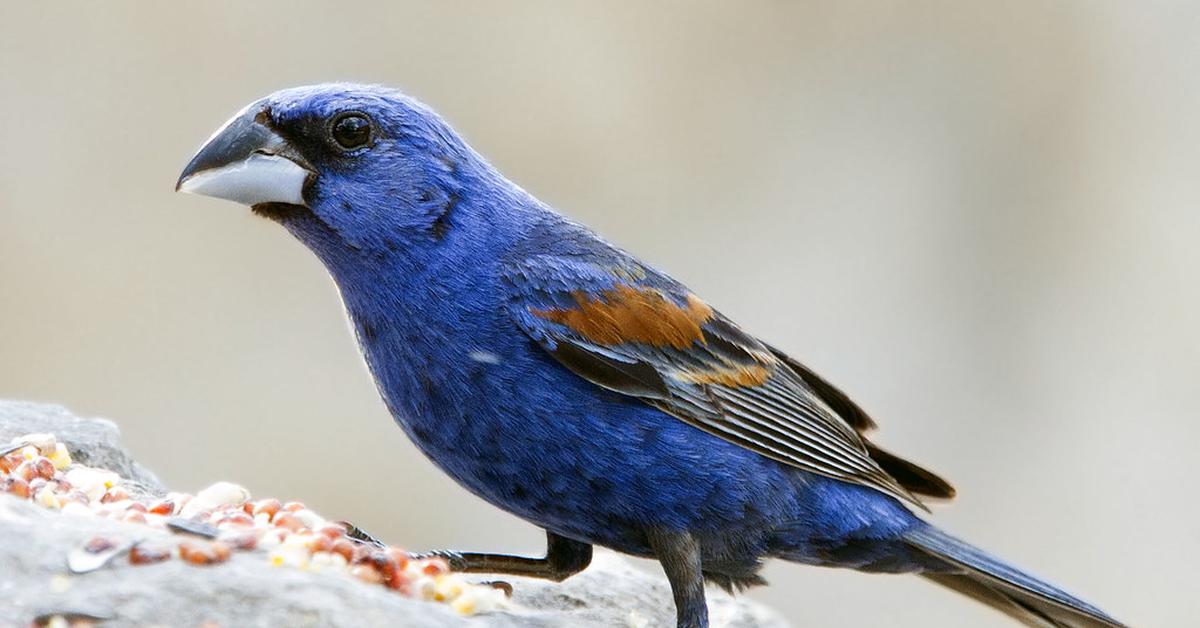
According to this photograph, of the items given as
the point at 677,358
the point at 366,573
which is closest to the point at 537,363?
the point at 677,358

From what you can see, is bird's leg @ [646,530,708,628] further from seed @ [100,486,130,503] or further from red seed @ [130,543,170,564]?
red seed @ [130,543,170,564]

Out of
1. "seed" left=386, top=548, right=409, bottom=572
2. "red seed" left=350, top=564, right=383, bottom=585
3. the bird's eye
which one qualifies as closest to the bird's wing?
the bird's eye

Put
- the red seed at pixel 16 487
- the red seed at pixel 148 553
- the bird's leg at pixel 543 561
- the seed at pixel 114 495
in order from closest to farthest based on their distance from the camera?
the red seed at pixel 148 553
the red seed at pixel 16 487
the seed at pixel 114 495
the bird's leg at pixel 543 561

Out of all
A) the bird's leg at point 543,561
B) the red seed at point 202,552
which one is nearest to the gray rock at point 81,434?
the bird's leg at point 543,561

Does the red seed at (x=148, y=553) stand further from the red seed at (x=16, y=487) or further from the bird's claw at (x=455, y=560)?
the bird's claw at (x=455, y=560)

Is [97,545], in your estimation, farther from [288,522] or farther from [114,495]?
[114,495]

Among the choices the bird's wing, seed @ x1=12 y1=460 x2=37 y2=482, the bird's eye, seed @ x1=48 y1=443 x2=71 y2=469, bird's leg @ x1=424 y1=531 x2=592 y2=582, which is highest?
the bird's eye

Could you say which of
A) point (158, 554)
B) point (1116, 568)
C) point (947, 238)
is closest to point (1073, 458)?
point (1116, 568)
